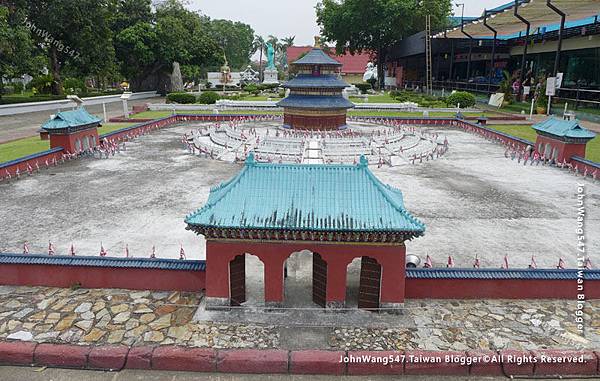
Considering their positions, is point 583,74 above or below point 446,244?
above

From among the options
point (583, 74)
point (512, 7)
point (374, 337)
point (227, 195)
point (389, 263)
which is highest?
point (512, 7)

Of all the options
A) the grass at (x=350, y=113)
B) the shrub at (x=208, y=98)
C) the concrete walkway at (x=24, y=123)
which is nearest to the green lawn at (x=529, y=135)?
the grass at (x=350, y=113)

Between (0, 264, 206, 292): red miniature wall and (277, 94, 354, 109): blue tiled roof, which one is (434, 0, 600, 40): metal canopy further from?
(0, 264, 206, 292): red miniature wall

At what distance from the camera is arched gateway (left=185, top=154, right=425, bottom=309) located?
31.4ft

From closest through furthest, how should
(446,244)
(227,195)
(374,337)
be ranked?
(374,337)
(227,195)
(446,244)

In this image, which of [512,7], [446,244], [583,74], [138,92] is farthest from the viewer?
[138,92]

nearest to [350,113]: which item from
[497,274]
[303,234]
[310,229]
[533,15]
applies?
[533,15]

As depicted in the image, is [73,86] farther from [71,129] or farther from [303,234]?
[303,234]

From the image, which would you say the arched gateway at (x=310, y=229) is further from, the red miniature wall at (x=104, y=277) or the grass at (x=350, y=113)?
the grass at (x=350, y=113)

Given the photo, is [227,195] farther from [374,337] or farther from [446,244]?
[446,244]

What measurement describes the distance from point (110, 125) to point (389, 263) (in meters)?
34.9

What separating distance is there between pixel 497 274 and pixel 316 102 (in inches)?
824

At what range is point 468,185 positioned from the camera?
2108 centimetres

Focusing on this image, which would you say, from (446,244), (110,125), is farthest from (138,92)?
(446,244)
